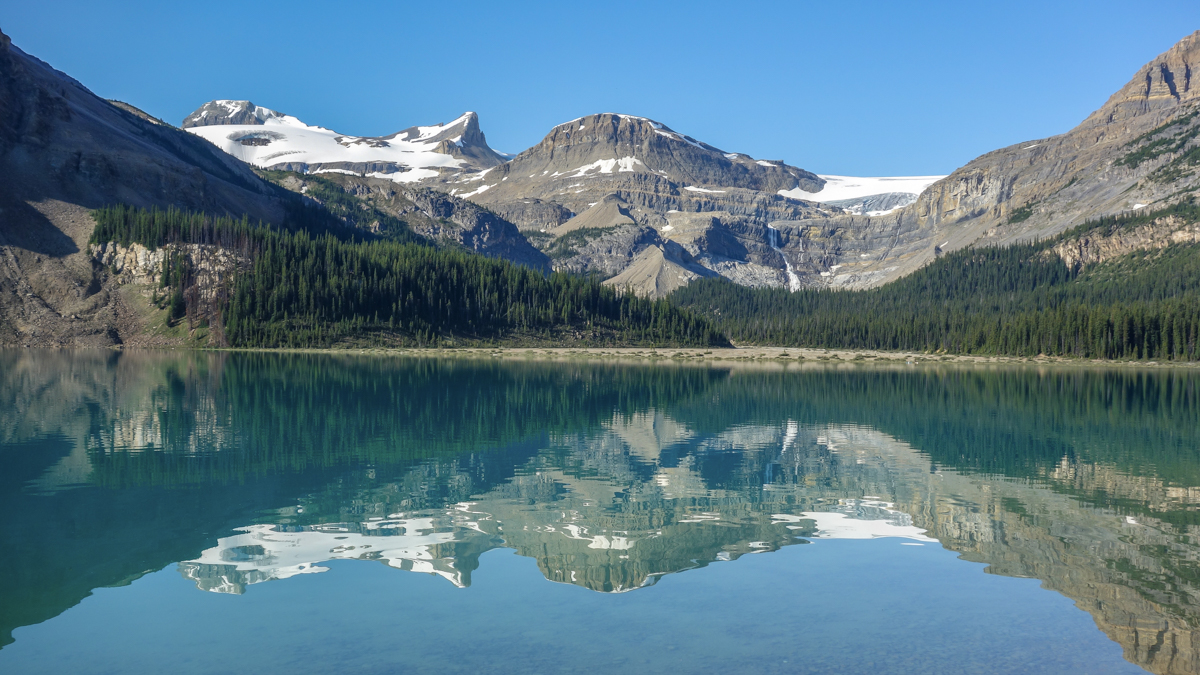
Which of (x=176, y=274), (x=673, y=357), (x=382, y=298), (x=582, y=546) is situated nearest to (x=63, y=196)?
(x=176, y=274)

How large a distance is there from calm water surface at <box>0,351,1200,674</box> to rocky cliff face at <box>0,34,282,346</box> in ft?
299

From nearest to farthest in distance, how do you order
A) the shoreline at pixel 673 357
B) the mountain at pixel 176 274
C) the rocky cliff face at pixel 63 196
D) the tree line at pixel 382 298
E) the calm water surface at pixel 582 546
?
the calm water surface at pixel 582 546
the rocky cliff face at pixel 63 196
the shoreline at pixel 673 357
the mountain at pixel 176 274
the tree line at pixel 382 298

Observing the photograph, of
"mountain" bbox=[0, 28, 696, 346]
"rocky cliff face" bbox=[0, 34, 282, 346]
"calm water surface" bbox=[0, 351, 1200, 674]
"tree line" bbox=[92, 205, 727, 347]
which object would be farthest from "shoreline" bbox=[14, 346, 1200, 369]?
"calm water surface" bbox=[0, 351, 1200, 674]

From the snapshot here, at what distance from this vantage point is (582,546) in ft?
61.1

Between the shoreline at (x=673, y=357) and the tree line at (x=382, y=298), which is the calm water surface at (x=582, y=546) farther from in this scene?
the tree line at (x=382, y=298)

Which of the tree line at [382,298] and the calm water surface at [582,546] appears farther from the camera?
the tree line at [382,298]

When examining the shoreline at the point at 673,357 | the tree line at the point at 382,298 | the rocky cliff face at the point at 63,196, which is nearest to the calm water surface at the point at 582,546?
the shoreline at the point at 673,357

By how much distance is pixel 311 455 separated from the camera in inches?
1179

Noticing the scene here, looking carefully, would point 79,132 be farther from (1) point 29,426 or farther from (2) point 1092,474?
(2) point 1092,474

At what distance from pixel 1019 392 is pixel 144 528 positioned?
6757cm

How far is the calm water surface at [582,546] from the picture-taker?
1295 cm

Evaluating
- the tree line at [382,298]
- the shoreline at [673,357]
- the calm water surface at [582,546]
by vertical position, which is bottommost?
the calm water surface at [582,546]

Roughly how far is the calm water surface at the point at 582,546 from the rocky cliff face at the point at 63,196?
9104 centimetres

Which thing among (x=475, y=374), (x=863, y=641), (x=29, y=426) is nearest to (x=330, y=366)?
(x=475, y=374)
